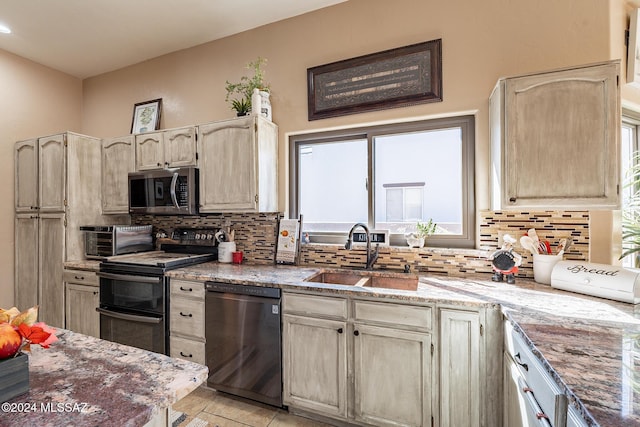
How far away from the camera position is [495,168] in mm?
1957

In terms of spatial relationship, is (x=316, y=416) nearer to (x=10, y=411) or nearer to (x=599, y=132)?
(x=10, y=411)

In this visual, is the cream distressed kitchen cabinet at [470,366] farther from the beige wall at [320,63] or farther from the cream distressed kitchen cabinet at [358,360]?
the beige wall at [320,63]

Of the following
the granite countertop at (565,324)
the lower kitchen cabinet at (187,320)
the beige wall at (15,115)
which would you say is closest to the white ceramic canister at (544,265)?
the granite countertop at (565,324)

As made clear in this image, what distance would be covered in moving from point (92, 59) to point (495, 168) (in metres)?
4.21

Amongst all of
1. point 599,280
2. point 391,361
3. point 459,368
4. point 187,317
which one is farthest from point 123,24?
point 599,280

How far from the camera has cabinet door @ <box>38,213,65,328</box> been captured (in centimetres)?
291

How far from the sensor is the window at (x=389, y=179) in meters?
2.28

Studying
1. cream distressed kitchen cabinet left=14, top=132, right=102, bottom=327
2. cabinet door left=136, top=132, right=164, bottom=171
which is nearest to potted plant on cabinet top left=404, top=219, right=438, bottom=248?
cabinet door left=136, top=132, right=164, bottom=171

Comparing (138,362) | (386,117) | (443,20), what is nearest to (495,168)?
(386,117)

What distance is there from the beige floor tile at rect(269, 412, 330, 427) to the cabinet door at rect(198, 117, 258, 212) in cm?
152

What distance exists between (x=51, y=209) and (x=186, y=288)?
186cm

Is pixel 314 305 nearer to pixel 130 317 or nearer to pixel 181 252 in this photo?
pixel 130 317

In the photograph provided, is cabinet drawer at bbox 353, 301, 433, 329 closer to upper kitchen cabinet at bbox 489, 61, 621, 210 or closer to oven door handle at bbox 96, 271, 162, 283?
upper kitchen cabinet at bbox 489, 61, 621, 210

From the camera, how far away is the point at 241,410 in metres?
2.09
